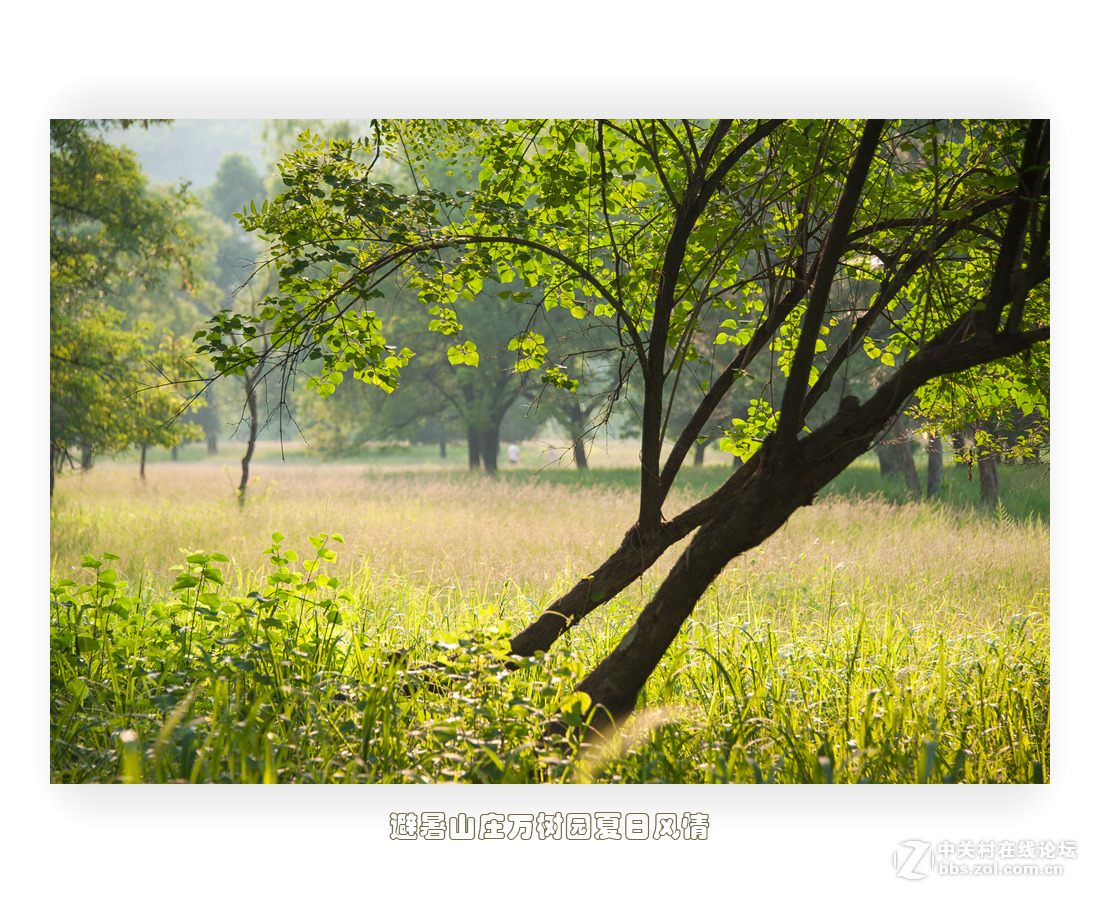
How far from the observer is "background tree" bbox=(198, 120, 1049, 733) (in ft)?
8.04

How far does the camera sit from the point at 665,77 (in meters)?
2.84

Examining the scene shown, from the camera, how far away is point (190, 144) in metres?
3.82

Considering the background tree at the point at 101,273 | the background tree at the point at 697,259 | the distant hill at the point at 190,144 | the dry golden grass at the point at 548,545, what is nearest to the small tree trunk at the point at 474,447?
the dry golden grass at the point at 548,545

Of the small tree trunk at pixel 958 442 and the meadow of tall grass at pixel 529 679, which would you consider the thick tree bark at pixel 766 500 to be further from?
the small tree trunk at pixel 958 442

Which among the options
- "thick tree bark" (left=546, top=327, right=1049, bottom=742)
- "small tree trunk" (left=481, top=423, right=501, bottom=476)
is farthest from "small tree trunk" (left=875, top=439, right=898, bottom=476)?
"thick tree bark" (left=546, top=327, right=1049, bottom=742)

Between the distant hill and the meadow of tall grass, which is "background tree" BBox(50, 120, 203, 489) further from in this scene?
the meadow of tall grass

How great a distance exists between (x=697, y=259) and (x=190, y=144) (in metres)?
2.75

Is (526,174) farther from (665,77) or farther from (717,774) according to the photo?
(717,774)

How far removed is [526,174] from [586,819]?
2.54 m

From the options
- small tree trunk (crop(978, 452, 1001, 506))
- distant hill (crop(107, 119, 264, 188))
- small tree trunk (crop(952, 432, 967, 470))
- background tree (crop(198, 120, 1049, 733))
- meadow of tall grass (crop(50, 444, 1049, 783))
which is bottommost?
meadow of tall grass (crop(50, 444, 1049, 783))

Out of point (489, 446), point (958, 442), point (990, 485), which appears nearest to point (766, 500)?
point (958, 442)

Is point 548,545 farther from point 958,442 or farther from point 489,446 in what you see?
point 489,446

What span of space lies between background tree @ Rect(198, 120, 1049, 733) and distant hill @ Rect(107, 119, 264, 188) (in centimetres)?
76

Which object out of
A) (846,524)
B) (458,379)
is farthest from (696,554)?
(458,379)
